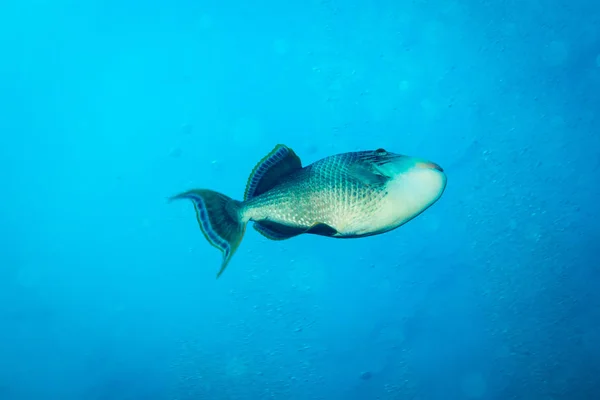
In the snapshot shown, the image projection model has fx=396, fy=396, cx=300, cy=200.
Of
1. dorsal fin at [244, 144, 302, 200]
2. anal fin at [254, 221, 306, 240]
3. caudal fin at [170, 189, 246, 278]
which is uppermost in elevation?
dorsal fin at [244, 144, 302, 200]

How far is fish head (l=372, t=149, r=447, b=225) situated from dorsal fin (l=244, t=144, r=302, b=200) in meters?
0.47

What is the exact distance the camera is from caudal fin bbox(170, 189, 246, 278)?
6.15 ft

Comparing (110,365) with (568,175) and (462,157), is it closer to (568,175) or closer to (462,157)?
(462,157)

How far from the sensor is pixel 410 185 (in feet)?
5.13

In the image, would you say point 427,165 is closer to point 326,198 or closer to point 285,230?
point 326,198

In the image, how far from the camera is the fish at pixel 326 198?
1.59 meters

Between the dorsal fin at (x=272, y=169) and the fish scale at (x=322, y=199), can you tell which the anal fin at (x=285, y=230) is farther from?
the dorsal fin at (x=272, y=169)

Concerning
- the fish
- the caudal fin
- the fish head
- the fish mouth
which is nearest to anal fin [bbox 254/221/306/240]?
the fish

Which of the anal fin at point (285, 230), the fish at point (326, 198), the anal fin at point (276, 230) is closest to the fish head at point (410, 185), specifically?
the fish at point (326, 198)

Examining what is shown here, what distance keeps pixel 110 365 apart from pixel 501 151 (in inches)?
539

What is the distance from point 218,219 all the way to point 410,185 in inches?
35.7

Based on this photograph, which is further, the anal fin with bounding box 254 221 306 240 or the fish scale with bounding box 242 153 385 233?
the anal fin with bounding box 254 221 306 240

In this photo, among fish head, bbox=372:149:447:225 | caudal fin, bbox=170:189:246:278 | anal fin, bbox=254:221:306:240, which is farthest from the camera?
caudal fin, bbox=170:189:246:278

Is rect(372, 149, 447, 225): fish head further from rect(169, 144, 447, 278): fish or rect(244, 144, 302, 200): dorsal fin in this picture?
rect(244, 144, 302, 200): dorsal fin
